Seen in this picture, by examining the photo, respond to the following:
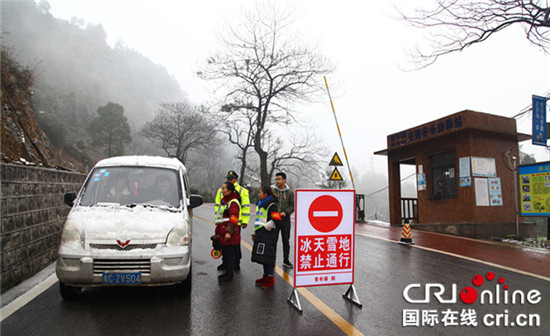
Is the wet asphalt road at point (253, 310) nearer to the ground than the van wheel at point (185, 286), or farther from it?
nearer to the ground

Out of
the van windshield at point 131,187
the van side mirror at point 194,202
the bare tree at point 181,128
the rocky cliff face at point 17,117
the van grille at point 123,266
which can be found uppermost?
the bare tree at point 181,128

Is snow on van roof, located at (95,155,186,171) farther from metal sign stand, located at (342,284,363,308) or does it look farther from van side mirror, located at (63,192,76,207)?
metal sign stand, located at (342,284,363,308)

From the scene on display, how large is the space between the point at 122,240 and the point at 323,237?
260 centimetres

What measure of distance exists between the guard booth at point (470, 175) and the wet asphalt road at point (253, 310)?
7220mm

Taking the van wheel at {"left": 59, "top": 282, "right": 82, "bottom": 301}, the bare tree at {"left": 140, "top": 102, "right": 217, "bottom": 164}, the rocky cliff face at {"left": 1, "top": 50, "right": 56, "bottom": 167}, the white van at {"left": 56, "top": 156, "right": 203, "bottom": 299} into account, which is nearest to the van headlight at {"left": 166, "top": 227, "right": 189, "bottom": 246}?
the white van at {"left": 56, "top": 156, "right": 203, "bottom": 299}

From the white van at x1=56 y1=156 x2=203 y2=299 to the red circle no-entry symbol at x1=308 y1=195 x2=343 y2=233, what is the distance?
1.78 m

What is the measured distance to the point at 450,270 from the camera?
6.51 m

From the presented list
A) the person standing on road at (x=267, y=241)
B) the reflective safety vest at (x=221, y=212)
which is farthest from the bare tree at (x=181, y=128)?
the person standing on road at (x=267, y=241)

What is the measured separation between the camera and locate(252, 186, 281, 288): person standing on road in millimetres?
5293

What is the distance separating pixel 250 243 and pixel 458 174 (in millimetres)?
8909

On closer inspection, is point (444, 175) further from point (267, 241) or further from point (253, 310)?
point (253, 310)

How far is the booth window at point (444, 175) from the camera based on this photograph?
14.0 meters

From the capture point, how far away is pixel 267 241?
537 centimetres

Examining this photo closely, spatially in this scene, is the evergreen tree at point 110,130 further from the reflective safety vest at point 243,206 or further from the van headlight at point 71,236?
the van headlight at point 71,236
